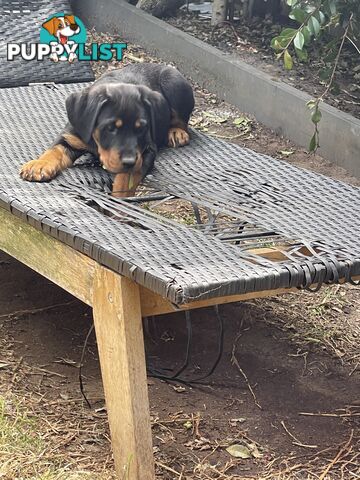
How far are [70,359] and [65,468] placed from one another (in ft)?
2.49

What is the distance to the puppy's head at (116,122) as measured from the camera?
3.42 metres

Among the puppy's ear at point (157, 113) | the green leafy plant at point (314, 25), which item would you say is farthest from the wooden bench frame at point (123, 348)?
the green leafy plant at point (314, 25)

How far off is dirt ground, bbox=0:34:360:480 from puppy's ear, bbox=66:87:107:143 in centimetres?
68

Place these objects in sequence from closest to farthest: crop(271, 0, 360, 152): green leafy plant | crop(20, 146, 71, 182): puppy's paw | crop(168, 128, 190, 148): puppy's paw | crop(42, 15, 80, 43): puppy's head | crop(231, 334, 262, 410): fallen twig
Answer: crop(231, 334, 262, 410): fallen twig, crop(20, 146, 71, 182): puppy's paw, crop(168, 128, 190, 148): puppy's paw, crop(271, 0, 360, 152): green leafy plant, crop(42, 15, 80, 43): puppy's head

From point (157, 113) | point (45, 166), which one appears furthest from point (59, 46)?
point (45, 166)

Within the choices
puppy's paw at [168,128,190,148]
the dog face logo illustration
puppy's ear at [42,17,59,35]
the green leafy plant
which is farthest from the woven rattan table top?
puppy's ear at [42,17,59,35]

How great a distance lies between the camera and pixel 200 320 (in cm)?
371

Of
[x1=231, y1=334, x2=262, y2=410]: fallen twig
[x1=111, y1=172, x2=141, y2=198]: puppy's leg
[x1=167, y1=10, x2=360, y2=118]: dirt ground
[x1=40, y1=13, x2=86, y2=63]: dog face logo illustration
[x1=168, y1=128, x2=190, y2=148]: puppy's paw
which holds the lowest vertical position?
[x1=231, y1=334, x2=262, y2=410]: fallen twig

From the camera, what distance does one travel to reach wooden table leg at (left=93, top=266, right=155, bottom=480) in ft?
8.14

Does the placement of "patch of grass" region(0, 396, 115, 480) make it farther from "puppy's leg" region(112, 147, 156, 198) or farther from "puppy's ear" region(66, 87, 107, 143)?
"puppy's ear" region(66, 87, 107, 143)

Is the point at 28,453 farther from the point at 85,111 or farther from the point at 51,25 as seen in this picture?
the point at 51,25

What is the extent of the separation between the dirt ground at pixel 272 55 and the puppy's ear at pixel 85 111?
87.2 inches

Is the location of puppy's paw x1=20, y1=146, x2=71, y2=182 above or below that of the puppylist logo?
above

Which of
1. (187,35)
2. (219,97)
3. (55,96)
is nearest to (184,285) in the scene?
(55,96)
